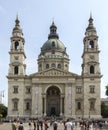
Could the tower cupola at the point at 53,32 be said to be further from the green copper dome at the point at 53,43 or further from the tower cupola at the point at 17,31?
the tower cupola at the point at 17,31

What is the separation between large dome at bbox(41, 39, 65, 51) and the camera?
106 metres

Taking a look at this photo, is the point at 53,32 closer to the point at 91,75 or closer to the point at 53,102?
the point at 53,102

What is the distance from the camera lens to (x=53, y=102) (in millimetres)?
94312

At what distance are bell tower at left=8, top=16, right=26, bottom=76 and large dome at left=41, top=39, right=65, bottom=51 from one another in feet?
49.5

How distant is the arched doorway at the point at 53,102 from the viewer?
9350cm

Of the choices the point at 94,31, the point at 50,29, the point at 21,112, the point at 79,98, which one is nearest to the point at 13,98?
the point at 21,112

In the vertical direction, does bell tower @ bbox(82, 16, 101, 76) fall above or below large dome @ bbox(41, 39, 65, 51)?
below

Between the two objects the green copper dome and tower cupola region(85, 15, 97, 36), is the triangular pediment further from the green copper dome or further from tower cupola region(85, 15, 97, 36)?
the green copper dome

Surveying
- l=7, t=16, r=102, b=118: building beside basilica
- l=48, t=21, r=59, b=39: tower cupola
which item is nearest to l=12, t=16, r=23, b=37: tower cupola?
l=7, t=16, r=102, b=118: building beside basilica

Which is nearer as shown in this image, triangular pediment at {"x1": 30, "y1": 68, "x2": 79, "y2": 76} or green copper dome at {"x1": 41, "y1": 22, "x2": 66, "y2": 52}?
triangular pediment at {"x1": 30, "y1": 68, "x2": 79, "y2": 76}

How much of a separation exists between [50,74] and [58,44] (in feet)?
71.1

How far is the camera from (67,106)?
86.2m

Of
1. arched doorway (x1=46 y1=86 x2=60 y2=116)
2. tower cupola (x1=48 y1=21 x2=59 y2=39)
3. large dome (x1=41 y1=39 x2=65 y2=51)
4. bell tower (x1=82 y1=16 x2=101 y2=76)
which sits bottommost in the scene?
arched doorway (x1=46 y1=86 x2=60 y2=116)

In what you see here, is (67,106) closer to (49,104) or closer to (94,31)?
(49,104)
